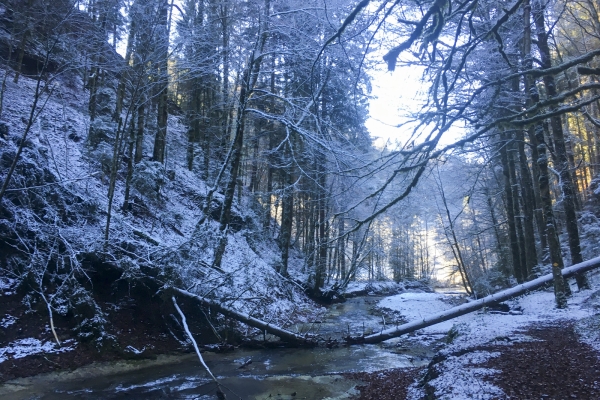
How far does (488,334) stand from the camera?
7703 mm

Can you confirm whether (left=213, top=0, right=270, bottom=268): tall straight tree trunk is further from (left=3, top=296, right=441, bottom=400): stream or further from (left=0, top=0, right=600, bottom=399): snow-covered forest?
(left=3, top=296, right=441, bottom=400): stream

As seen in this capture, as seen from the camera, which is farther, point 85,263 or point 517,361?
point 85,263

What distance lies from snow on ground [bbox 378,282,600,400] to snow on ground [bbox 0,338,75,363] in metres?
6.69

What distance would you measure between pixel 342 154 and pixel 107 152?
856 centimetres

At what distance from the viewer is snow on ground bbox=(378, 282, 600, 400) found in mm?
5027

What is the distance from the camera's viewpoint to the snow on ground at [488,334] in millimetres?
5027

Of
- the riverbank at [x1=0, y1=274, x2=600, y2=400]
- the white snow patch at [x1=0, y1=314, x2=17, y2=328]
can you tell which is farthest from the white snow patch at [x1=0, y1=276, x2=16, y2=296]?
the riverbank at [x1=0, y1=274, x2=600, y2=400]

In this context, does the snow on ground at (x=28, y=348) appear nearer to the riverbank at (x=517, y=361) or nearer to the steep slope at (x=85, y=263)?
the steep slope at (x=85, y=263)

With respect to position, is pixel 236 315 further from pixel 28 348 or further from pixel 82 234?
pixel 82 234

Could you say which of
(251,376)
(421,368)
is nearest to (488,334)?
(421,368)

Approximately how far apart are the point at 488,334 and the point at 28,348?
357 inches

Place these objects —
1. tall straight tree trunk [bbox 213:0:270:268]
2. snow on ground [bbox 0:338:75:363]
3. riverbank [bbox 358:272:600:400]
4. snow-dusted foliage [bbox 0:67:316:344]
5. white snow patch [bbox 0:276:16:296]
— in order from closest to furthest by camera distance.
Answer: riverbank [bbox 358:272:600:400] → snow on ground [bbox 0:338:75:363] → white snow patch [bbox 0:276:16:296] → snow-dusted foliage [bbox 0:67:316:344] → tall straight tree trunk [bbox 213:0:270:268]

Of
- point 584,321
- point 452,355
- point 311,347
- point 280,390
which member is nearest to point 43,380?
point 280,390

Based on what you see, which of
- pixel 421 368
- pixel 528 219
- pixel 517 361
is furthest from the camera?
pixel 528 219
